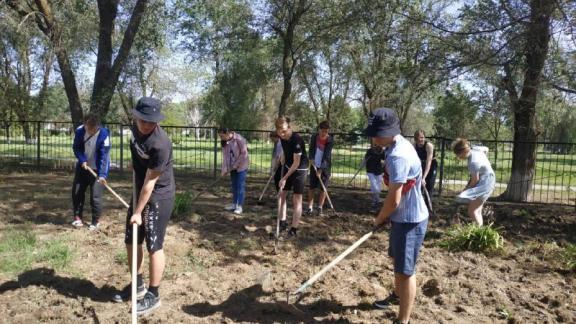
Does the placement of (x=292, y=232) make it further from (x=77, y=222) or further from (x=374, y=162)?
(x=77, y=222)

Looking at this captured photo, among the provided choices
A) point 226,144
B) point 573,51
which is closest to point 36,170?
point 226,144

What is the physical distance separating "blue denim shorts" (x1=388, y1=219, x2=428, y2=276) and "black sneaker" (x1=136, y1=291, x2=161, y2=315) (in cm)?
212

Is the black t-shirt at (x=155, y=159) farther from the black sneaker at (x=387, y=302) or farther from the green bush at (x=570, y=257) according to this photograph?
the green bush at (x=570, y=257)

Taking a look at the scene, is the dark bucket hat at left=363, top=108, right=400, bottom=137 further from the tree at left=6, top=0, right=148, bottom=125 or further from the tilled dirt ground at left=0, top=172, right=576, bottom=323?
the tree at left=6, top=0, right=148, bottom=125

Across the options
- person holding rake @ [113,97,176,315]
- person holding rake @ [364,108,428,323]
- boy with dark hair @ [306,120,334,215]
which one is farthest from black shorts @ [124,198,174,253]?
boy with dark hair @ [306,120,334,215]

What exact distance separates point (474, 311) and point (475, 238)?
72.4 inches

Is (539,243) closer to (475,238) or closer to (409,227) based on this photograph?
(475,238)

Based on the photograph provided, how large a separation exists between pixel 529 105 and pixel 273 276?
22.5ft

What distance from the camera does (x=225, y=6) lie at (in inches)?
501

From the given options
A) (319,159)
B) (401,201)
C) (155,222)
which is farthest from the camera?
(319,159)

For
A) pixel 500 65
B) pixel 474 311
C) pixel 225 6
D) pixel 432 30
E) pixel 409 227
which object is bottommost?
pixel 474 311

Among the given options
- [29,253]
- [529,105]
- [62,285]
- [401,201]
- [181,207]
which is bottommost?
[62,285]

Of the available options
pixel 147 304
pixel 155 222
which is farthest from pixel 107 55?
pixel 147 304

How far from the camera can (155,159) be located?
3.69 metres
